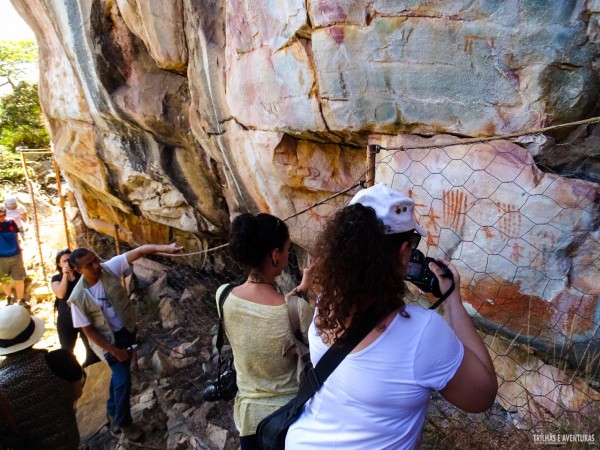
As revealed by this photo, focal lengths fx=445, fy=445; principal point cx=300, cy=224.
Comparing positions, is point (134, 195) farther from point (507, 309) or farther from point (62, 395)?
point (507, 309)

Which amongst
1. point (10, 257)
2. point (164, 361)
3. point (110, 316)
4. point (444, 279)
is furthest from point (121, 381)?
A: point (10, 257)

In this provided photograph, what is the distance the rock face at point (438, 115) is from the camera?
195cm

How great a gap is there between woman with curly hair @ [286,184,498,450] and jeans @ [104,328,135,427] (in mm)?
2248

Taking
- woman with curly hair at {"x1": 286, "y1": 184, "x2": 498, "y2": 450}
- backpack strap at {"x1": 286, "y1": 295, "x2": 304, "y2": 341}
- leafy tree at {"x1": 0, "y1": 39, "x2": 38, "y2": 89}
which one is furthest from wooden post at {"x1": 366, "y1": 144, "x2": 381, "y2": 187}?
leafy tree at {"x1": 0, "y1": 39, "x2": 38, "y2": 89}

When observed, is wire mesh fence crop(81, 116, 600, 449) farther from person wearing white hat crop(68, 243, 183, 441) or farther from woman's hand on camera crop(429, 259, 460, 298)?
person wearing white hat crop(68, 243, 183, 441)

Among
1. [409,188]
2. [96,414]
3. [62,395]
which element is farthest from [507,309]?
[96,414]

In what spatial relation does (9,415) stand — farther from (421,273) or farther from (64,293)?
(421,273)

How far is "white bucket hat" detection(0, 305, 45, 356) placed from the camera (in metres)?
1.84

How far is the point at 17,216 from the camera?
20.8 ft

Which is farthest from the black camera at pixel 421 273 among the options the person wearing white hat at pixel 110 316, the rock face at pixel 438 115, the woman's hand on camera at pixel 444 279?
the person wearing white hat at pixel 110 316

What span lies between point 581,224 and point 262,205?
253 centimetres

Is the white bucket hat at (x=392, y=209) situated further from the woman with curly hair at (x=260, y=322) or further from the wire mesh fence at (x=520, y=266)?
the wire mesh fence at (x=520, y=266)

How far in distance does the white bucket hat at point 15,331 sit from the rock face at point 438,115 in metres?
1.87

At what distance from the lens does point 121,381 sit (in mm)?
2982
